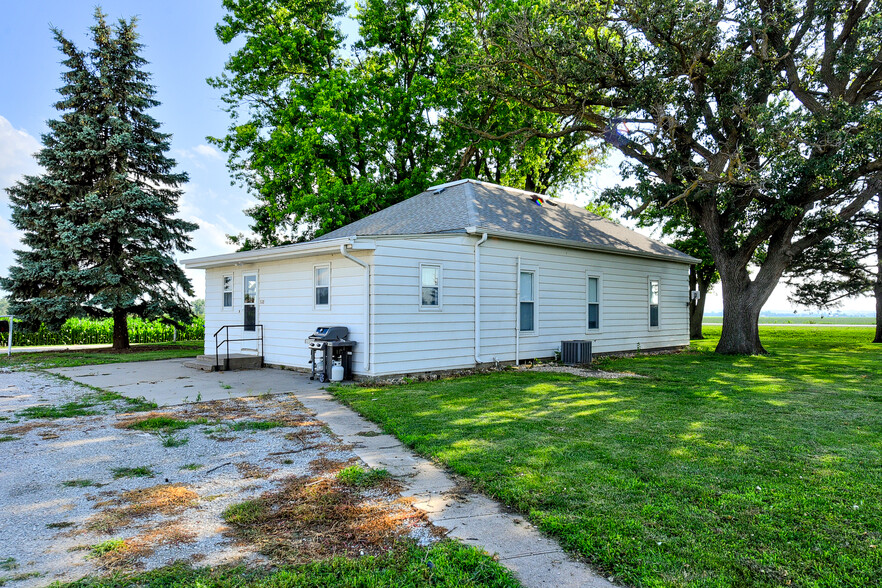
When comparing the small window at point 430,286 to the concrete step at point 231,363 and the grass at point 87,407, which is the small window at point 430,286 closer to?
the concrete step at point 231,363

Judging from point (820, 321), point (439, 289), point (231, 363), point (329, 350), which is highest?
point (439, 289)

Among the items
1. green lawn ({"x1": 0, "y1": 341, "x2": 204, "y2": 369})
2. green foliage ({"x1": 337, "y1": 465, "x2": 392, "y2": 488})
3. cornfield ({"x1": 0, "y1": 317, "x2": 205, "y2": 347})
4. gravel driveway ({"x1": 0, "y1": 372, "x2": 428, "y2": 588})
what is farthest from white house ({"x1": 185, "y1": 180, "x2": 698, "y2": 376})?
cornfield ({"x1": 0, "y1": 317, "x2": 205, "y2": 347})

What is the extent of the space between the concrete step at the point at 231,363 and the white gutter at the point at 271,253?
225cm

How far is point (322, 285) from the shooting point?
10523 millimetres

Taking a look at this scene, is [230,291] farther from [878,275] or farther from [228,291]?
[878,275]

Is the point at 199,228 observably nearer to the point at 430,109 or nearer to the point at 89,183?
the point at 89,183

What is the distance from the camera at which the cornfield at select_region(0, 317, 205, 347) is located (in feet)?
62.6

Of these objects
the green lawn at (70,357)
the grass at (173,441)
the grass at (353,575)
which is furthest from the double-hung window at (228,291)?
the grass at (353,575)

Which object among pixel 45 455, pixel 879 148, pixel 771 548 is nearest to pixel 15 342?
pixel 45 455

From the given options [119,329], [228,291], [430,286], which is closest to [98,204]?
[119,329]

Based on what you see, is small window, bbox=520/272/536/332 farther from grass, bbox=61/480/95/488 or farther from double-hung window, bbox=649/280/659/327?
grass, bbox=61/480/95/488

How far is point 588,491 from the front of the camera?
3795 mm

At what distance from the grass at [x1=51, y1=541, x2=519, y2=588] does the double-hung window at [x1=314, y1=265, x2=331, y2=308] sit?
25.6ft

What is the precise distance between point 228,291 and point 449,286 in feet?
20.6
